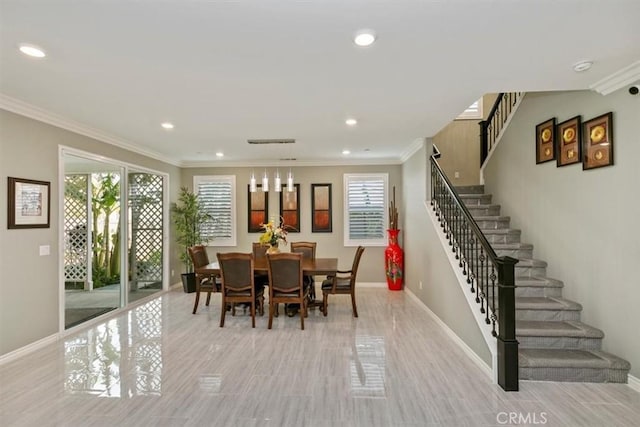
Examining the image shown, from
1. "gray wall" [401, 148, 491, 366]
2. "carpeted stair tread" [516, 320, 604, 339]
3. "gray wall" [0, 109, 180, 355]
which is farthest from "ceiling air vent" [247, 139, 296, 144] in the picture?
"carpeted stair tread" [516, 320, 604, 339]

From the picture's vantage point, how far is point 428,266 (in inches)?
195

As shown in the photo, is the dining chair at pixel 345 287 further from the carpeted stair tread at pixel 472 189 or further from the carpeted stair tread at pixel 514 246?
the carpeted stair tread at pixel 472 189

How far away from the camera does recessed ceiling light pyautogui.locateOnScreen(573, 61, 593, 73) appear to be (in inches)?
102

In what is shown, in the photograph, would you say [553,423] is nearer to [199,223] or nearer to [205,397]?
[205,397]

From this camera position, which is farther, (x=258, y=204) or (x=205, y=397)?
(x=258, y=204)

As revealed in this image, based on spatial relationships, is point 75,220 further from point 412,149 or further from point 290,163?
point 412,149

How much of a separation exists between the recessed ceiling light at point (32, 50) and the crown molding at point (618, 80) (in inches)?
181

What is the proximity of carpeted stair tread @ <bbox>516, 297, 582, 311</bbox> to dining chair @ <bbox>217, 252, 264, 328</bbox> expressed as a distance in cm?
317

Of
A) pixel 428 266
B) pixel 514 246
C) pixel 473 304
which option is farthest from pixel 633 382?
pixel 428 266

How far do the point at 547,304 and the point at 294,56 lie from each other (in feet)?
11.5

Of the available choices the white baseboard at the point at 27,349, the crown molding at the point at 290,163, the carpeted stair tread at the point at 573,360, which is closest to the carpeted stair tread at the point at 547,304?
the carpeted stair tread at the point at 573,360

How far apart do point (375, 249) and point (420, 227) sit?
175 cm

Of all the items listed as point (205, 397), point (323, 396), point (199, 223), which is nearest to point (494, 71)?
point (323, 396)

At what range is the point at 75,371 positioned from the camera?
10.2 feet
